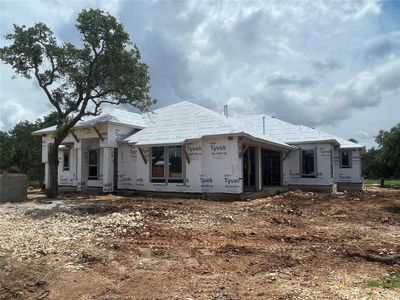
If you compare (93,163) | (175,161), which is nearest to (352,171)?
(175,161)

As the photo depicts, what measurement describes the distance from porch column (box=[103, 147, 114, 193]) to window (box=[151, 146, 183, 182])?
249 centimetres

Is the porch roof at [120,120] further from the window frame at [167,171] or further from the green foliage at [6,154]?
the green foliage at [6,154]

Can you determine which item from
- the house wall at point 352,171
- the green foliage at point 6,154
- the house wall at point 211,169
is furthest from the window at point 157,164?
the green foliage at point 6,154

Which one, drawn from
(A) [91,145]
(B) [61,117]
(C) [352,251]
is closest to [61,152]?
(A) [91,145]

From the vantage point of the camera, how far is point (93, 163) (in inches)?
870

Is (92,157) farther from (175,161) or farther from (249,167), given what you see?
(249,167)

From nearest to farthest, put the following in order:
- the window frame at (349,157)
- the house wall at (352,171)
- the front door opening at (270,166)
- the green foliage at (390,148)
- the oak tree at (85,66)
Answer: the oak tree at (85,66)
the front door opening at (270,166)
the house wall at (352,171)
the window frame at (349,157)
the green foliage at (390,148)

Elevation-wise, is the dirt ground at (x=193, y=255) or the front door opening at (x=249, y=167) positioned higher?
the front door opening at (x=249, y=167)

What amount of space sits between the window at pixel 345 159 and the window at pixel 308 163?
608 centimetres

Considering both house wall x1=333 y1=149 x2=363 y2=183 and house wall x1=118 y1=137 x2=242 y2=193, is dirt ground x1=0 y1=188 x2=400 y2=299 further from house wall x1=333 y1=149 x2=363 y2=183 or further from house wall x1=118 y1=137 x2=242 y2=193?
house wall x1=333 y1=149 x2=363 y2=183

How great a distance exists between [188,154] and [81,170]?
721cm

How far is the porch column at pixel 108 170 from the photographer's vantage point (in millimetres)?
20125

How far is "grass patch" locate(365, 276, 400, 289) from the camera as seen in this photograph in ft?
18.2

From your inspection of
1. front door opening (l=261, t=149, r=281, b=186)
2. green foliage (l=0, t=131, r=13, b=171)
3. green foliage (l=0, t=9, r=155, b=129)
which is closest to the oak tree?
green foliage (l=0, t=9, r=155, b=129)
